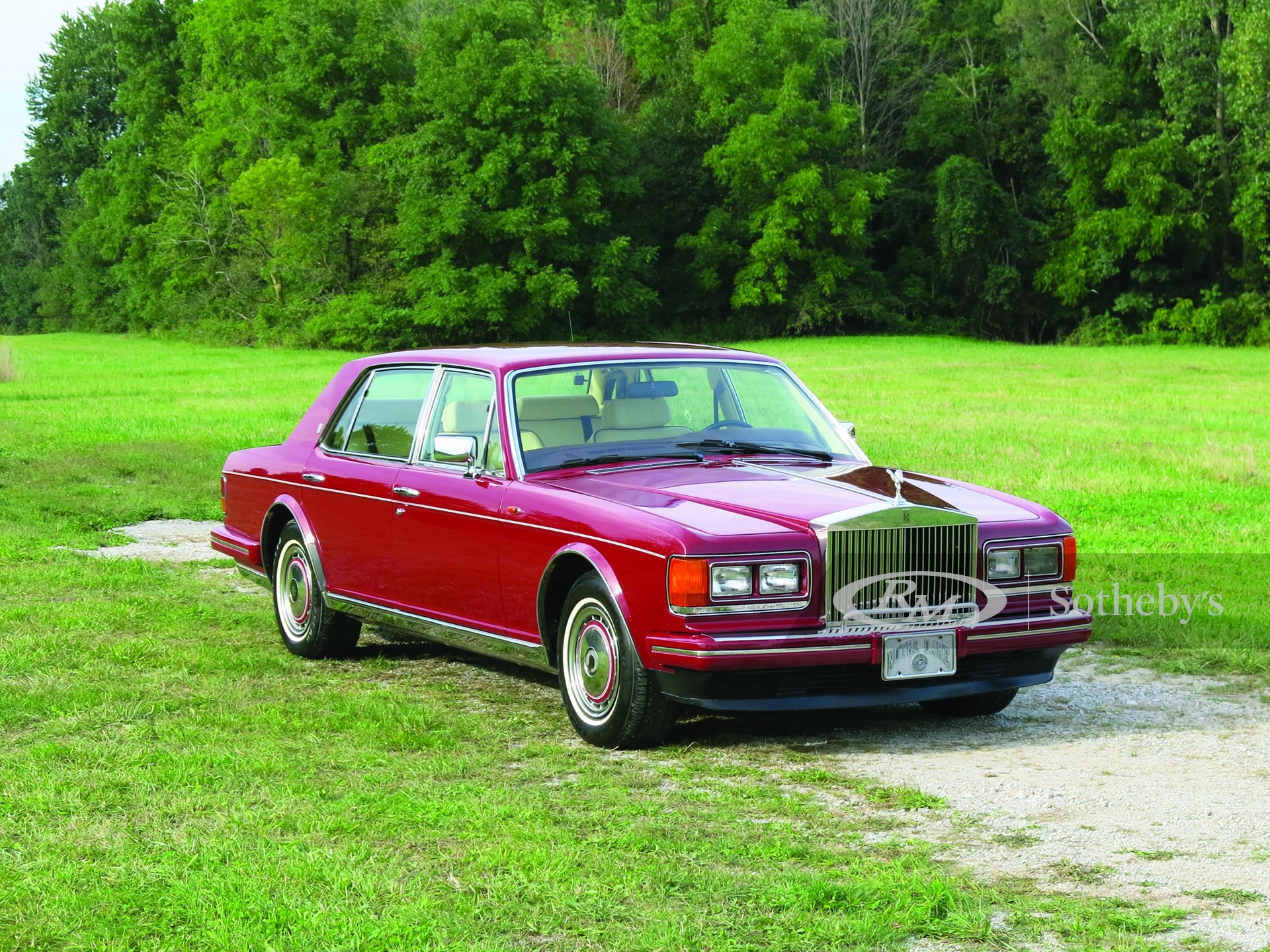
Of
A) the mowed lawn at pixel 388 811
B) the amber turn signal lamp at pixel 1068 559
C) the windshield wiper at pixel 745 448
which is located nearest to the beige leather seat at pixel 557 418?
the windshield wiper at pixel 745 448

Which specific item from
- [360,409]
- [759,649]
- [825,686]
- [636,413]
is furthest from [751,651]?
[360,409]

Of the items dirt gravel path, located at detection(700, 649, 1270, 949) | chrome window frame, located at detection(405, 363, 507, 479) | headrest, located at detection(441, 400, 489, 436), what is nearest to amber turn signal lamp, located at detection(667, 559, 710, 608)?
dirt gravel path, located at detection(700, 649, 1270, 949)

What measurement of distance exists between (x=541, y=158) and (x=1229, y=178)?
1044 inches

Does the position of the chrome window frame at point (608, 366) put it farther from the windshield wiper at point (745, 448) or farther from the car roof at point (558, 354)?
the windshield wiper at point (745, 448)

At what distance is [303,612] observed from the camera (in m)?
8.59

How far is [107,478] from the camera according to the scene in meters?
17.7

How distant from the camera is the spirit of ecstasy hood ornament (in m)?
6.38

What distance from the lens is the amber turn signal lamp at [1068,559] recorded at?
666 cm

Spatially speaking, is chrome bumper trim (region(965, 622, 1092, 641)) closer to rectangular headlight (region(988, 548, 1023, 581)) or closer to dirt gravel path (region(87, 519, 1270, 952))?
rectangular headlight (region(988, 548, 1023, 581))

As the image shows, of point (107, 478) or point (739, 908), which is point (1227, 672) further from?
point (107, 478)

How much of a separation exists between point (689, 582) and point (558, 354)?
2.03 m

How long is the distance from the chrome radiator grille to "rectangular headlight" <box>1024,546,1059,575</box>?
0.96ft

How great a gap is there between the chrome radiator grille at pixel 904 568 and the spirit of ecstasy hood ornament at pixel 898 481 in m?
0.15

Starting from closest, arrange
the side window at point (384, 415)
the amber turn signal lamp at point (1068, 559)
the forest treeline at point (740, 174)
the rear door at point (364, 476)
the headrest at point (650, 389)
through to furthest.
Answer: the amber turn signal lamp at point (1068, 559)
the headrest at point (650, 389)
the rear door at point (364, 476)
the side window at point (384, 415)
the forest treeline at point (740, 174)
